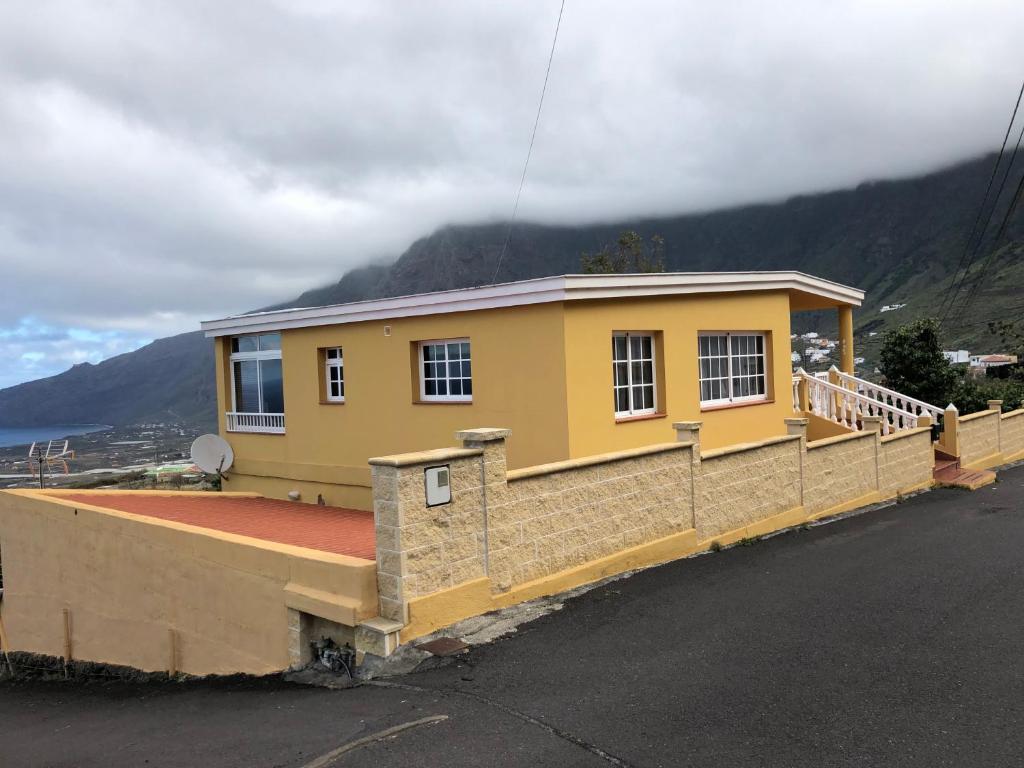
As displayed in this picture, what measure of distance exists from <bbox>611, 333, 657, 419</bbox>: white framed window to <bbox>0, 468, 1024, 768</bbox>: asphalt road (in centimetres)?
382

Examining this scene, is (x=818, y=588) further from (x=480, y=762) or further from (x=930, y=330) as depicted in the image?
(x=930, y=330)

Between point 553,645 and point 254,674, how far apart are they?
3199 mm

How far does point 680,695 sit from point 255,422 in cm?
1339

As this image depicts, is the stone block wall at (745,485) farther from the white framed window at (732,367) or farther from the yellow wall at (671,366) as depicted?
the white framed window at (732,367)

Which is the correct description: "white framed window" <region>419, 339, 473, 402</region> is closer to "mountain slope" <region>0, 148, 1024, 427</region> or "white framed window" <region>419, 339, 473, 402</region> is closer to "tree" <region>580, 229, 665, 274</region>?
"tree" <region>580, 229, 665, 274</region>

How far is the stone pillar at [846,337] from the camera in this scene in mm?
18859

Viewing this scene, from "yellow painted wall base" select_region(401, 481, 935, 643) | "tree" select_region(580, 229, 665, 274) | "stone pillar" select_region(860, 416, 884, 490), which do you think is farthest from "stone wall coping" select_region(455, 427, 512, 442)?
"tree" select_region(580, 229, 665, 274)

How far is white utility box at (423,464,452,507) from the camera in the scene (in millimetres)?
6469

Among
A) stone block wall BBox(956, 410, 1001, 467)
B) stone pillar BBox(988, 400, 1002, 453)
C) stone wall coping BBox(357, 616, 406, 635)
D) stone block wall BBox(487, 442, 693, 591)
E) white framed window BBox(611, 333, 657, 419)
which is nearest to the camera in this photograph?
stone wall coping BBox(357, 616, 406, 635)

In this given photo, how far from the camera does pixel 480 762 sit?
4441 mm

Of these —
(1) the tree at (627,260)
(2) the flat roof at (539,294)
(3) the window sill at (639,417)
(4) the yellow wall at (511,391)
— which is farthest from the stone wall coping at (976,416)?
(1) the tree at (627,260)

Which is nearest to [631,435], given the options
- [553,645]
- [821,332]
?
[553,645]

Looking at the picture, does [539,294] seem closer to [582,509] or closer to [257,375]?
[582,509]

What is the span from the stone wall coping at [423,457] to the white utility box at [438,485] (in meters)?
0.08
